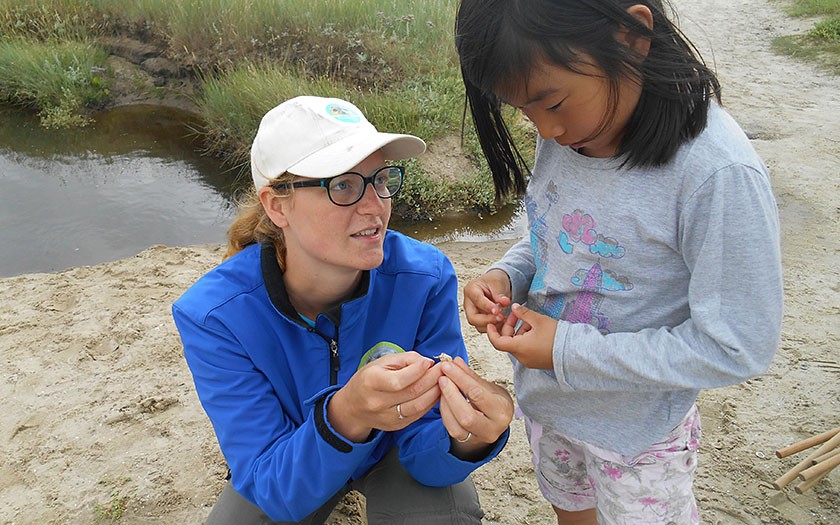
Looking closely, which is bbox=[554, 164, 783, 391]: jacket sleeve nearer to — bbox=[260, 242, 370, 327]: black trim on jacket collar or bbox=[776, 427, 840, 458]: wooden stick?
bbox=[260, 242, 370, 327]: black trim on jacket collar

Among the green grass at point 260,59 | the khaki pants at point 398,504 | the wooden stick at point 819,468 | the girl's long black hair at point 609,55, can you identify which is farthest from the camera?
the green grass at point 260,59

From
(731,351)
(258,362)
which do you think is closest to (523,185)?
(731,351)

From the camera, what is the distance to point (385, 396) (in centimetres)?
168

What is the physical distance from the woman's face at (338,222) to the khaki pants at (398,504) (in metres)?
0.77

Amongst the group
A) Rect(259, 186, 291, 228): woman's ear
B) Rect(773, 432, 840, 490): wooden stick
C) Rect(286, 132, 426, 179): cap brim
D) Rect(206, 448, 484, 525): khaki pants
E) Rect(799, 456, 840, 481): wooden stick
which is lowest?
Rect(773, 432, 840, 490): wooden stick

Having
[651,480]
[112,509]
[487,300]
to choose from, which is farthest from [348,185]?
[112,509]

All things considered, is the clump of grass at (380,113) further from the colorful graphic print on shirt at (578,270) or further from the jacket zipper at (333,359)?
→ the colorful graphic print on shirt at (578,270)

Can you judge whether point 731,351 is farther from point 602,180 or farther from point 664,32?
point 664,32

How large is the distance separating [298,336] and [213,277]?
1.04 ft

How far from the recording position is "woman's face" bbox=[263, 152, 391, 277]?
1.90 metres

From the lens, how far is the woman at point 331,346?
1796 millimetres

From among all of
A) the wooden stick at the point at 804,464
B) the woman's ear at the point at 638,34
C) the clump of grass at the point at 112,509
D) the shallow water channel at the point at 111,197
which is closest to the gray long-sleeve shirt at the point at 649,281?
the woman's ear at the point at 638,34

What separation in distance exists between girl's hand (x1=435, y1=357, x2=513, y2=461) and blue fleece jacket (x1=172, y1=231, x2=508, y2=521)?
0.81 feet

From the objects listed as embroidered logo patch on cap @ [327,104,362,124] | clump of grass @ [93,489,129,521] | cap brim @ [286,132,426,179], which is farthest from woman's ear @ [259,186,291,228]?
clump of grass @ [93,489,129,521]
